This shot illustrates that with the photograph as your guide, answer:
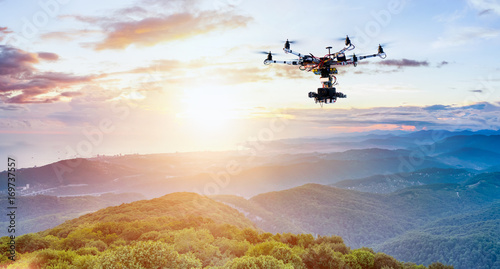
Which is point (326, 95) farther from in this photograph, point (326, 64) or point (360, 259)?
point (360, 259)

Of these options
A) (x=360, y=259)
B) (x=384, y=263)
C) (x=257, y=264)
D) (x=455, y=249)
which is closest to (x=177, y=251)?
(x=257, y=264)

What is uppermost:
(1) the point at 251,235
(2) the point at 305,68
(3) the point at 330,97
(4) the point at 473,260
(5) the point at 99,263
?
(2) the point at 305,68

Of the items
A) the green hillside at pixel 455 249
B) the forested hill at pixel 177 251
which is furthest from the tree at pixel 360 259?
the green hillside at pixel 455 249

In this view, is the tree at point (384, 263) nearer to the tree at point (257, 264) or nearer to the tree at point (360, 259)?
the tree at point (360, 259)

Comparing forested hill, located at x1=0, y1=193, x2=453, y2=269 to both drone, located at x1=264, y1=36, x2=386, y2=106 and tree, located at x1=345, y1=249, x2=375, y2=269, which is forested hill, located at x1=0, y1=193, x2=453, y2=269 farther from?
drone, located at x1=264, y1=36, x2=386, y2=106

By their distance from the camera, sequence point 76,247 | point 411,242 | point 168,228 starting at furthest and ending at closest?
point 411,242 < point 168,228 < point 76,247

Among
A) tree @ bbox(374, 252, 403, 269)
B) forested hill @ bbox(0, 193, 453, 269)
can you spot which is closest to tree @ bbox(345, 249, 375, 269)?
forested hill @ bbox(0, 193, 453, 269)

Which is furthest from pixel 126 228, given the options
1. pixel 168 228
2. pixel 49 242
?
pixel 49 242

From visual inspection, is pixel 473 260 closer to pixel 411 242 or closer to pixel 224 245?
pixel 411 242
